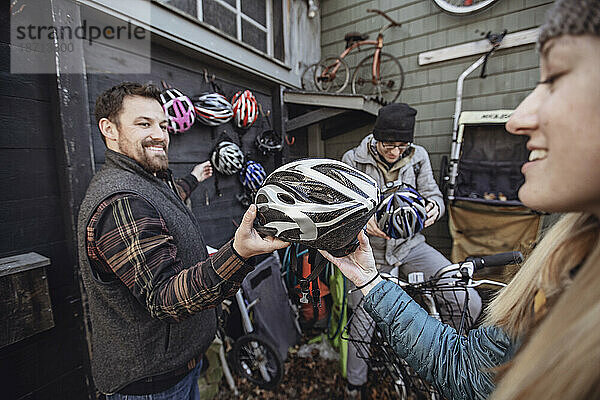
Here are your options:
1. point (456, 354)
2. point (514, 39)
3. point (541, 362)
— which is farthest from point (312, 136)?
point (541, 362)

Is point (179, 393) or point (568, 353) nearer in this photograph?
point (568, 353)

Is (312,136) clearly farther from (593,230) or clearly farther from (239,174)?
(593,230)

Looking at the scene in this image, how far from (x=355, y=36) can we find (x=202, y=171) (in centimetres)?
421

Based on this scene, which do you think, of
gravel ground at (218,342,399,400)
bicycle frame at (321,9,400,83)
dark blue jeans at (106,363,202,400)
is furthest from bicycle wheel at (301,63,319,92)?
dark blue jeans at (106,363,202,400)

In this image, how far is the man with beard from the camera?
3.77ft

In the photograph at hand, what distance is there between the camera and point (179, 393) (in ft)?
5.07

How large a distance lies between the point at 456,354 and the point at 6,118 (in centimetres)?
279

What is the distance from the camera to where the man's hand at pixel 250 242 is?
1145 millimetres

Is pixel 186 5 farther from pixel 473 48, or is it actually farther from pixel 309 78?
pixel 473 48

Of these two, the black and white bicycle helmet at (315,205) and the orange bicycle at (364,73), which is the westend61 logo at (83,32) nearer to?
the black and white bicycle helmet at (315,205)

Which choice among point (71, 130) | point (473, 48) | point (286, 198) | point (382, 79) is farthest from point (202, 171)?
point (473, 48)

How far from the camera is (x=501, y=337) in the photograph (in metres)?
0.99

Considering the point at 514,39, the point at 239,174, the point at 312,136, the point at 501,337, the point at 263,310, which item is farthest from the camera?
the point at 312,136

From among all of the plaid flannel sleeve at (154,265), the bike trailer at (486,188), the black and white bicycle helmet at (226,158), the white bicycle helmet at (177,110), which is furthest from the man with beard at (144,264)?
the bike trailer at (486,188)
